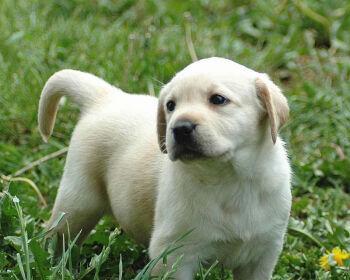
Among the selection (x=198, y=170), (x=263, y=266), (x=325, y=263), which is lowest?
(x=325, y=263)

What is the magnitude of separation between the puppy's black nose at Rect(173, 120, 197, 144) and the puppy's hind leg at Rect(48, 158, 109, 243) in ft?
3.37

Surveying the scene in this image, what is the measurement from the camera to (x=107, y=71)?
673 cm

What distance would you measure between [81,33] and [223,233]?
11.8ft

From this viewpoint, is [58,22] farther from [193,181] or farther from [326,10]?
[193,181]

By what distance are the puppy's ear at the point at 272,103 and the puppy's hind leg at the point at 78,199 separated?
44.6 inches

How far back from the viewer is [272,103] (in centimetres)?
404

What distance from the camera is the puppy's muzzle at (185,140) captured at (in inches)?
151

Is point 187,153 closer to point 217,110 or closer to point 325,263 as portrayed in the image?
point 217,110

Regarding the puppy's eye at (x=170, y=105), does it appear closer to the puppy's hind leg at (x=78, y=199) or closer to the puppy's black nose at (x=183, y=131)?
the puppy's black nose at (x=183, y=131)

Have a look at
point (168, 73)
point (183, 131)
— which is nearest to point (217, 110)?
point (183, 131)

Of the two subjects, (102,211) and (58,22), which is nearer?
(102,211)

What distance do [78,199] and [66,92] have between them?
596mm

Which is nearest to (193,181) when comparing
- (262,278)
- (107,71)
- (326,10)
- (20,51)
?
(262,278)

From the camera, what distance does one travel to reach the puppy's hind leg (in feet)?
15.7
